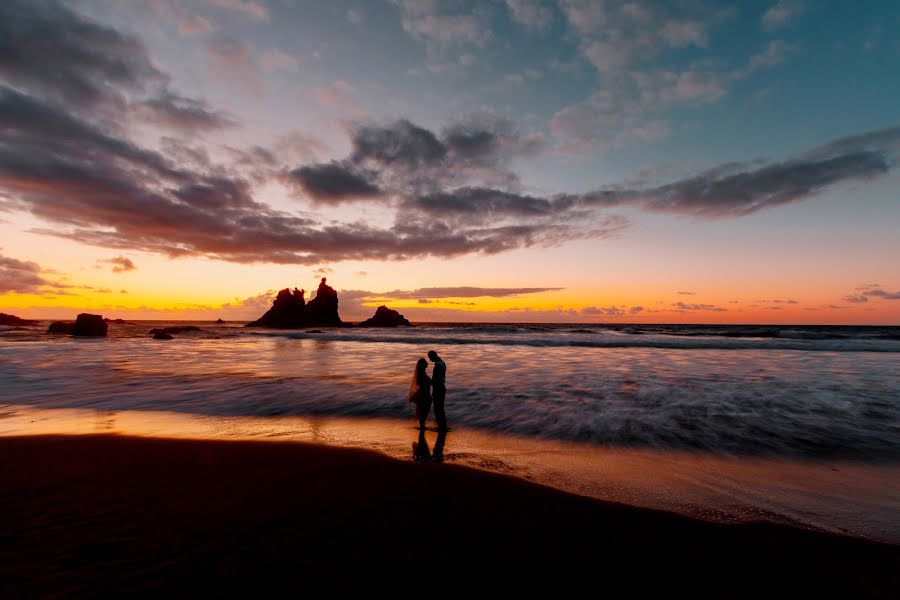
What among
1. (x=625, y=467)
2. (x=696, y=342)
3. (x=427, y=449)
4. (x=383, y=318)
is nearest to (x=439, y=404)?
(x=427, y=449)

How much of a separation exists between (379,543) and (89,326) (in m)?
73.4

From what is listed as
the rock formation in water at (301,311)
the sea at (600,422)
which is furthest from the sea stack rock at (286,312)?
the sea at (600,422)

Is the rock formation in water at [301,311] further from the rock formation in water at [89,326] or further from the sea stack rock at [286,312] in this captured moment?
the rock formation in water at [89,326]

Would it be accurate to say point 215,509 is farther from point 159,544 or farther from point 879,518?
point 879,518

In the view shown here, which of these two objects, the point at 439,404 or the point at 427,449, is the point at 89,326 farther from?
the point at 427,449

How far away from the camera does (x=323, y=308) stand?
118m

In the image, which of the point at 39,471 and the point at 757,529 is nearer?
the point at 757,529

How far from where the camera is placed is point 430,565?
385 centimetres

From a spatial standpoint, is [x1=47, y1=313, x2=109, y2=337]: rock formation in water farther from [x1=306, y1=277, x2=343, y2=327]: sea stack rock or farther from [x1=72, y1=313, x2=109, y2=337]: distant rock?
[x1=306, y1=277, x2=343, y2=327]: sea stack rock

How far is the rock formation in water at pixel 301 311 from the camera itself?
112m

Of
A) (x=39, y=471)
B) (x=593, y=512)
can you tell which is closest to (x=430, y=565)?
(x=593, y=512)

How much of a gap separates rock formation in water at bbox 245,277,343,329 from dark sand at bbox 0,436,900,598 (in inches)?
4342

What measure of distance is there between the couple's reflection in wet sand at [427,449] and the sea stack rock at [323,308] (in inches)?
4486

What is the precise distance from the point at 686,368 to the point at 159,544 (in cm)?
2428
